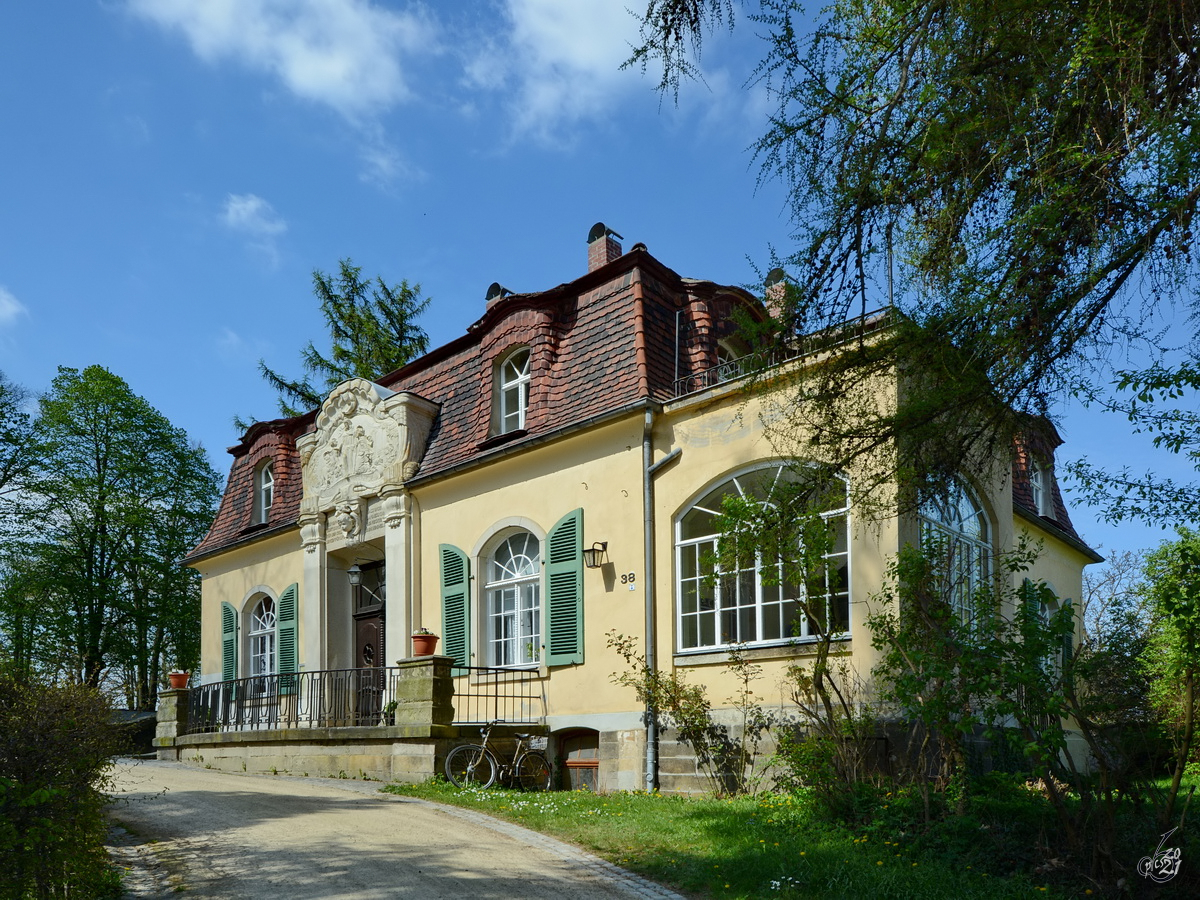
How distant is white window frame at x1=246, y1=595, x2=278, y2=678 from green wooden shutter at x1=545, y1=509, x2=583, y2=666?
775 centimetres

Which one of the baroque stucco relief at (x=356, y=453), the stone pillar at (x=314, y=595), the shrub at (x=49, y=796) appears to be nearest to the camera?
the shrub at (x=49, y=796)

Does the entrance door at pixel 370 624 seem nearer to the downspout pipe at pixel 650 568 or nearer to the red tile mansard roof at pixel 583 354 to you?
the red tile mansard roof at pixel 583 354

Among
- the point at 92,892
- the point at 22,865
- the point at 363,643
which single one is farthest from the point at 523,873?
the point at 363,643

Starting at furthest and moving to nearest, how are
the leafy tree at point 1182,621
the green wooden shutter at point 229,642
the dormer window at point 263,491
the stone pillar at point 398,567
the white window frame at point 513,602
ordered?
the dormer window at point 263,491, the green wooden shutter at point 229,642, the stone pillar at point 398,567, the white window frame at point 513,602, the leafy tree at point 1182,621

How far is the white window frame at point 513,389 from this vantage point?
1509 centimetres

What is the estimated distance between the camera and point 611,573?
42.4 feet

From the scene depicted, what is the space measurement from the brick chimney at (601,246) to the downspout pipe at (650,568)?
4768mm

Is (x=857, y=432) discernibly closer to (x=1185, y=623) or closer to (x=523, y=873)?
(x=1185, y=623)

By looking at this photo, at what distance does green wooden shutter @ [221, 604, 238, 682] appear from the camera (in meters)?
20.2

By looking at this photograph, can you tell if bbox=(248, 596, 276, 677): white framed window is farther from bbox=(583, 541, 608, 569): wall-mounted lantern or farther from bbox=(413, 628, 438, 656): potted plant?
bbox=(583, 541, 608, 569): wall-mounted lantern

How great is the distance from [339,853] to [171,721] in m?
11.8

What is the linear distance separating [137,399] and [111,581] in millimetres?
5012

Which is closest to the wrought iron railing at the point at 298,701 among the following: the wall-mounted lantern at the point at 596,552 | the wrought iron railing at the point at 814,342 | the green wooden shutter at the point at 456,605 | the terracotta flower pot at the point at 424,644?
the green wooden shutter at the point at 456,605
